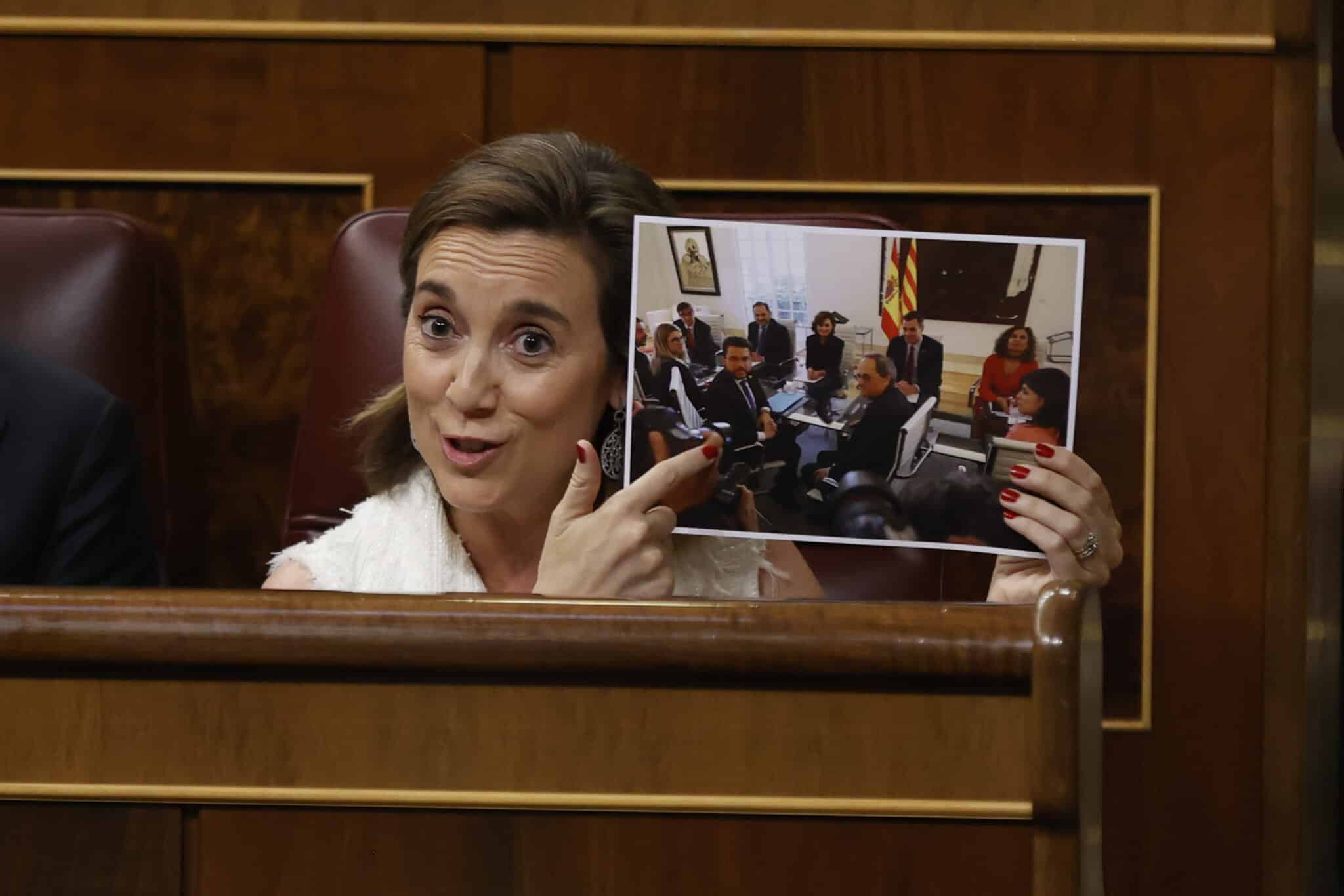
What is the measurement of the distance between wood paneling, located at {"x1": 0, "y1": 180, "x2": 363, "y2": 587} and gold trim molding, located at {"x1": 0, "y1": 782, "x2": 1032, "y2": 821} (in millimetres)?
1100

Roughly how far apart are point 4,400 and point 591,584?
0.62 metres

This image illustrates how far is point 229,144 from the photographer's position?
1729 mm

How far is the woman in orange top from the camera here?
108 centimetres

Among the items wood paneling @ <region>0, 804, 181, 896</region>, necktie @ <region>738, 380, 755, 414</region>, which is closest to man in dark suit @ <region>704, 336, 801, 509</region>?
necktie @ <region>738, 380, 755, 414</region>

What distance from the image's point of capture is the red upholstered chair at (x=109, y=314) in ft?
4.81

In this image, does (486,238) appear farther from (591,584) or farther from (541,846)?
(541,846)

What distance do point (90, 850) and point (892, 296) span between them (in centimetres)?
67

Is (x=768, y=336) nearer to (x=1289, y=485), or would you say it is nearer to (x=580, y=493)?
(x=580, y=493)

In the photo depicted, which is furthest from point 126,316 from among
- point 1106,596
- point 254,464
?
point 1106,596

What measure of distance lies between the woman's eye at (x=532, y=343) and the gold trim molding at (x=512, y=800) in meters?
0.61

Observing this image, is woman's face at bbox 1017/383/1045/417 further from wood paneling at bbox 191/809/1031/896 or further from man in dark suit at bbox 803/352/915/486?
wood paneling at bbox 191/809/1031/896

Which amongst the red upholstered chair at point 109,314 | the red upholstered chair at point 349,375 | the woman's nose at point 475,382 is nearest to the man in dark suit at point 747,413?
the woman's nose at point 475,382

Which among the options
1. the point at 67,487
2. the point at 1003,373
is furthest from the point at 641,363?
the point at 67,487

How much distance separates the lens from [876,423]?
42.7 inches
